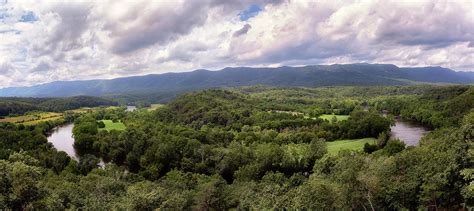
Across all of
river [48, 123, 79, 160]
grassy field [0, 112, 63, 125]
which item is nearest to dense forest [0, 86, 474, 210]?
river [48, 123, 79, 160]

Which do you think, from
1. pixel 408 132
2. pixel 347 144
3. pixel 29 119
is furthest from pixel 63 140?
pixel 408 132

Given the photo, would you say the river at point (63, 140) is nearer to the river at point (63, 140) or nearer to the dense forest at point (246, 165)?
the river at point (63, 140)

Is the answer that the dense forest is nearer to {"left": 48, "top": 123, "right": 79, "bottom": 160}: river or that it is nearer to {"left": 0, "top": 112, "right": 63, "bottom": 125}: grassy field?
{"left": 48, "top": 123, "right": 79, "bottom": 160}: river

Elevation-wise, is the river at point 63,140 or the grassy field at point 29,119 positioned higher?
the grassy field at point 29,119

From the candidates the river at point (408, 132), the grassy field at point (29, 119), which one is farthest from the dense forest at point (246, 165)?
the grassy field at point (29, 119)

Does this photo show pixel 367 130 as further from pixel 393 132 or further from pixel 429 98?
pixel 429 98

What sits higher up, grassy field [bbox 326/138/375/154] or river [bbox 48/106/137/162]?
grassy field [bbox 326/138/375/154]

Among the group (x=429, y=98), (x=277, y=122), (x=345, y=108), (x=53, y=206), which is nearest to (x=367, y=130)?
(x=277, y=122)

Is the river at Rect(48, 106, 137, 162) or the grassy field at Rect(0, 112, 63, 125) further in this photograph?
the grassy field at Rect(0, 112, 63, 125)
